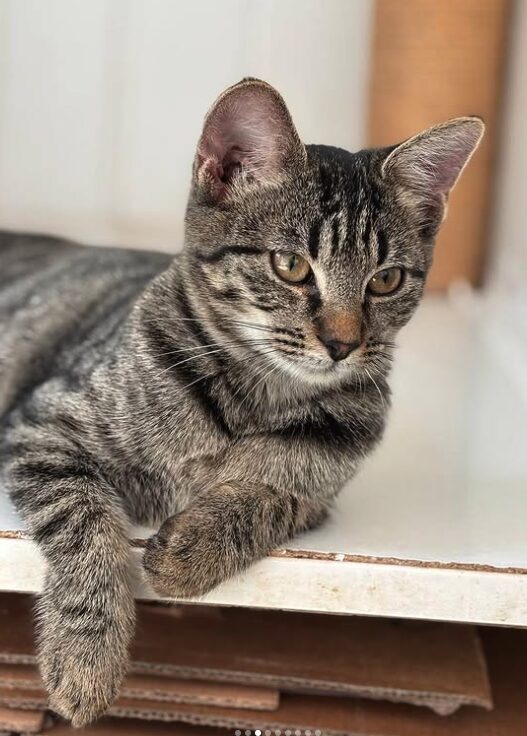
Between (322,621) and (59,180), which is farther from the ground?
(59,180)

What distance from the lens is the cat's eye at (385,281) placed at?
111 cm

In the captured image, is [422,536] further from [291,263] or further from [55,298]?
[55,298]

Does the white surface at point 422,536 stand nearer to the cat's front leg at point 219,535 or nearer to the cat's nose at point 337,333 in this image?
the cat's front leg at point 219,535

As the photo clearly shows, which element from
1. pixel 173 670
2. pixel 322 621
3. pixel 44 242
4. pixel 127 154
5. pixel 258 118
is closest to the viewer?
pixel 258 118

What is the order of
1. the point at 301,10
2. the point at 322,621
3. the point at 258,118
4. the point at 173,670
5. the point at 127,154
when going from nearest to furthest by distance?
the point at 258,118, the point at 173,670, the point at 322,621, the point at 301,10, the point at 127,154

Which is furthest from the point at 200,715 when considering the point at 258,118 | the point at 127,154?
the point at 127,154

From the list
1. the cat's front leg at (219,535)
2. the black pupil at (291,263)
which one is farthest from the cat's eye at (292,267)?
the cat's front leg at (219,535)

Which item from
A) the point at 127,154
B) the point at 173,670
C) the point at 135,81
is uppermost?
the point at 135,81

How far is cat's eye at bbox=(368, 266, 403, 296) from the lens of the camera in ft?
3.63

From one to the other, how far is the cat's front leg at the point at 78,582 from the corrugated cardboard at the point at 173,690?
18cm

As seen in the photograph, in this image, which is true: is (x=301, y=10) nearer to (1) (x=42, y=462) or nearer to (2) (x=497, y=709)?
(1) (x=42, y=462)

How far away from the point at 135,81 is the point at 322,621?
1458 millimetres

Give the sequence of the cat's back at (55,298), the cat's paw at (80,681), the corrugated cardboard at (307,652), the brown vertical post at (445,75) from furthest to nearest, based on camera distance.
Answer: the brown vertical post at (445,75), the cat's back at (55,298), the corrugated cardboard at (307,652), the cat's paw at (80,681)

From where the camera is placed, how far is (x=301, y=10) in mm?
2164
